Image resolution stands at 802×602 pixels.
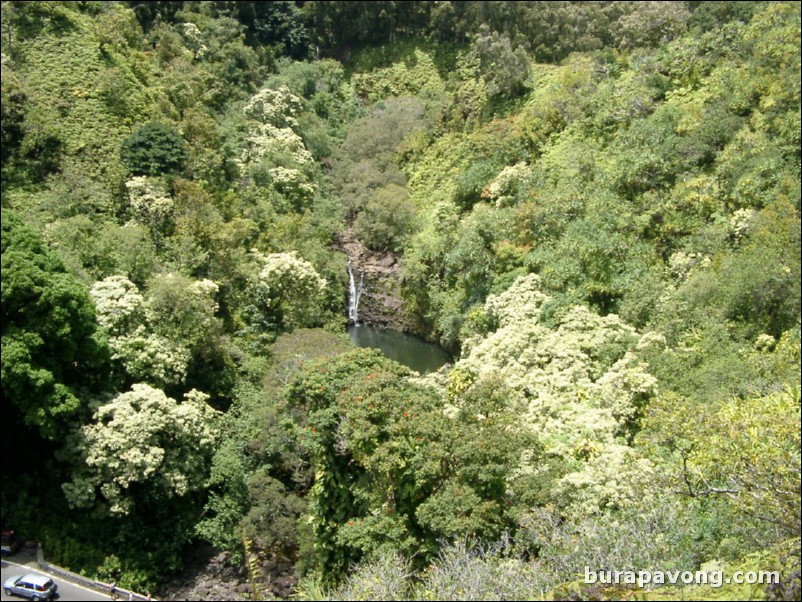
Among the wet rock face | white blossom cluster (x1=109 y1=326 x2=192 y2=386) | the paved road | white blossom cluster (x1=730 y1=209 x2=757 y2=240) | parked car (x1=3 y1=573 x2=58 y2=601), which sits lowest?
the wet rock face

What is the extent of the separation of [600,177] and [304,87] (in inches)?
822

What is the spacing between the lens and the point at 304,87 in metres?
39.7

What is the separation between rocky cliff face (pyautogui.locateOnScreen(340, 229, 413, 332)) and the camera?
30719 millimetres

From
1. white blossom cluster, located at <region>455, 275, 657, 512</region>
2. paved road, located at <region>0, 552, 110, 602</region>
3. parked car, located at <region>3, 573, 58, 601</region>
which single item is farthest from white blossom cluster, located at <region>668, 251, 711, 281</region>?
parked car, located at <region>3, 573, 58, 601</region>

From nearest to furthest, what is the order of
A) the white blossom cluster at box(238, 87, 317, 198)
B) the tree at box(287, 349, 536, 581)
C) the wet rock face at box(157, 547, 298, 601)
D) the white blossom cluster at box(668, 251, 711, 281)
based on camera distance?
the tree at box(287, 349, 536, 581) → the wet rock face at box(157, 547, 298, 601) → the white blossom cluster at box(668, 251, 711, 281) → the white blossom cluster at box(238, 87, 317, 198)

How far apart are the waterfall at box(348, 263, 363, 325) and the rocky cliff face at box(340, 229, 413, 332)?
19 cm

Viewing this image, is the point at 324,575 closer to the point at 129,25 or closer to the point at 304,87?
the point at 129,25

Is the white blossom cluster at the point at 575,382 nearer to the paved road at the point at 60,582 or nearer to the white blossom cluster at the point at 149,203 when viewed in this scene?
the paved road at the point at 60,582

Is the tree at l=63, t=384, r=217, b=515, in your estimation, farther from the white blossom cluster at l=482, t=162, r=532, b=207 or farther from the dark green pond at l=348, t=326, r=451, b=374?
the white blossom cluster at l=482, t=162, r=532, b=207

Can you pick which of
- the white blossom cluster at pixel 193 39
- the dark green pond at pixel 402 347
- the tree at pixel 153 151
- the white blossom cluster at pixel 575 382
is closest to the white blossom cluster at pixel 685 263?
the white blossom cluster at pixel 575 382

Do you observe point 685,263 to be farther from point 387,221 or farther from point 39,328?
point 39,328

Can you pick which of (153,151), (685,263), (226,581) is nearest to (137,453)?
(226,581)

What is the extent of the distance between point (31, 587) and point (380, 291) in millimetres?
19192

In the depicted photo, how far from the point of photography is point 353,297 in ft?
102
